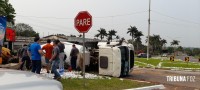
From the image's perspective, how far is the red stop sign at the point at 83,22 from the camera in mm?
11375

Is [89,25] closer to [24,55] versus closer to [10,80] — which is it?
[24,55]

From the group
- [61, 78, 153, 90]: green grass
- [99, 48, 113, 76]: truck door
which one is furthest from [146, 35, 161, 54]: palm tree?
[61, 78, 153, 90]: green grass

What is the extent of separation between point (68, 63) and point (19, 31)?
329ft

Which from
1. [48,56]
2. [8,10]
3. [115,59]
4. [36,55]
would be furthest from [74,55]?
[8,10]

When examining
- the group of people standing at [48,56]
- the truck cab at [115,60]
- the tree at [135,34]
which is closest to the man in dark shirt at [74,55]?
the group of people standing at [48,56]

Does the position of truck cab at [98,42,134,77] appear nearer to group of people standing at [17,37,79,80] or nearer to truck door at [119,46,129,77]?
truck door at [119,46,129,77]

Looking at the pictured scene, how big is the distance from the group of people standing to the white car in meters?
10.6

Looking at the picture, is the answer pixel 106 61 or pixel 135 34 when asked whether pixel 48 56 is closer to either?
pixel 106 61

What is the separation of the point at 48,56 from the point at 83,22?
4.35 m

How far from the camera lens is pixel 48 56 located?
605 inches

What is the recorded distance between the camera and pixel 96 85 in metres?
12.8

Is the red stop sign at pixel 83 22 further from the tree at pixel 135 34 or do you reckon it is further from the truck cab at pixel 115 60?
the tree at pixel 135 34

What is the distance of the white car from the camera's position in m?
2.09

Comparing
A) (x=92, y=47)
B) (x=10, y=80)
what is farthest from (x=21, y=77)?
(x=92, y=47)
